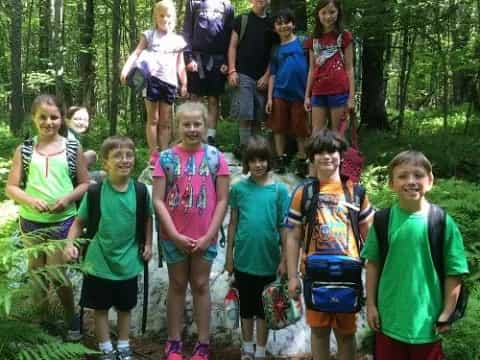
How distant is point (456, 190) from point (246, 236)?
361 cm

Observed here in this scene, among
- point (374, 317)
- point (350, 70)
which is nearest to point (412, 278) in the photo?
point (374, 317)

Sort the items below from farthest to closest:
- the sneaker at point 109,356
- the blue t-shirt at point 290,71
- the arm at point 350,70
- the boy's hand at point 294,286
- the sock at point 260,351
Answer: the blue t-shirt at point 290,71, the arm at point 350,70, the sock at point 260,351, the sneaker at point 109,356, the boy's hand at point 294,286

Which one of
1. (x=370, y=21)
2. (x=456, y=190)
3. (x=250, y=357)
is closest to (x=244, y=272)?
(x=250, y=357)

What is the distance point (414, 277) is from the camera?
296 centimetres

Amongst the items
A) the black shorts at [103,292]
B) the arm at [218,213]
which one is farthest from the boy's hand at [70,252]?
the arm at [218,213]

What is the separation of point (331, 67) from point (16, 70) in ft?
34.6

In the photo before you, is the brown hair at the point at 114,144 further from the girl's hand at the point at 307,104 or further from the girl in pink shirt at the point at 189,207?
the girl's hand at the point at 307,104

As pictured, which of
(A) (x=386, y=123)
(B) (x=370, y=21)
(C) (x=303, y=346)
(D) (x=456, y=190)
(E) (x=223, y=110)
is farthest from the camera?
(E) (x=223, y=110)

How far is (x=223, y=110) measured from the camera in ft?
47.9

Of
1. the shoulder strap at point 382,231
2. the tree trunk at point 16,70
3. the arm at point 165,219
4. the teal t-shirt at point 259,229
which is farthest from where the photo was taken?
the tree trunk at point 16,70

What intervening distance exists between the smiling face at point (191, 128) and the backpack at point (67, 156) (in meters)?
0.94

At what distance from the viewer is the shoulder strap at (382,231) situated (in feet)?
10.1

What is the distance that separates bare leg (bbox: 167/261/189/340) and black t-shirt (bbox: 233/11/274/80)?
121 inches

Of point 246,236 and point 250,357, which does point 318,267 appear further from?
point 250,357
